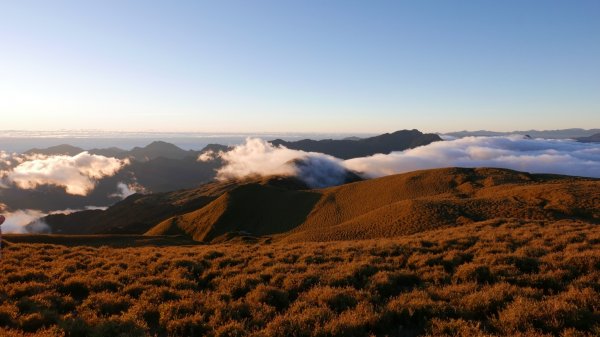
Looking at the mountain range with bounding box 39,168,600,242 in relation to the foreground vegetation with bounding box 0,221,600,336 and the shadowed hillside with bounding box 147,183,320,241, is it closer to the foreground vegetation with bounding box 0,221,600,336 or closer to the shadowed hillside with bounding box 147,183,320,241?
the shadowed hillside with bounding box 147,183,320,241

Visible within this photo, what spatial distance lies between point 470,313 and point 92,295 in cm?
1125

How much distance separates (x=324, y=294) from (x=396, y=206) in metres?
56.3

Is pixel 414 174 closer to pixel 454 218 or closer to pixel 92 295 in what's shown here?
pixel 454 218

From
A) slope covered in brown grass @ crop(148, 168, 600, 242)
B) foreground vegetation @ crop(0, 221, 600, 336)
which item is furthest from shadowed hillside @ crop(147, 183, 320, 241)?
foreground vegetation @ crop(0, 221, 600, 336)

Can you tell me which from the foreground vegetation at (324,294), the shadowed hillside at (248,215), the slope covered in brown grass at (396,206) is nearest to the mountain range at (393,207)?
the shadowed hillside at (248,215)

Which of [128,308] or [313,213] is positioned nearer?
[128,308]

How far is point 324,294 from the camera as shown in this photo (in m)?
10.0

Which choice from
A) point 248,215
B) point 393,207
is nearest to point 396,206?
point 393,207

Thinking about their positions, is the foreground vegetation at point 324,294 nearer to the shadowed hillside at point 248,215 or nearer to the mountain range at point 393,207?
the mountain range at point 393,207

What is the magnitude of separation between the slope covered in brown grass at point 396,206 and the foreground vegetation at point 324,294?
33.7 m

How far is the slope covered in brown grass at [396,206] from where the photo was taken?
2032 inches

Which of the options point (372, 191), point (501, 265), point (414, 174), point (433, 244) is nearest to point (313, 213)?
point (372, 191)

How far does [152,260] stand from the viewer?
57.2 ft

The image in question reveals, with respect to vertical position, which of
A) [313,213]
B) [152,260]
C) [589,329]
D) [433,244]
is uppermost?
[589,329]
